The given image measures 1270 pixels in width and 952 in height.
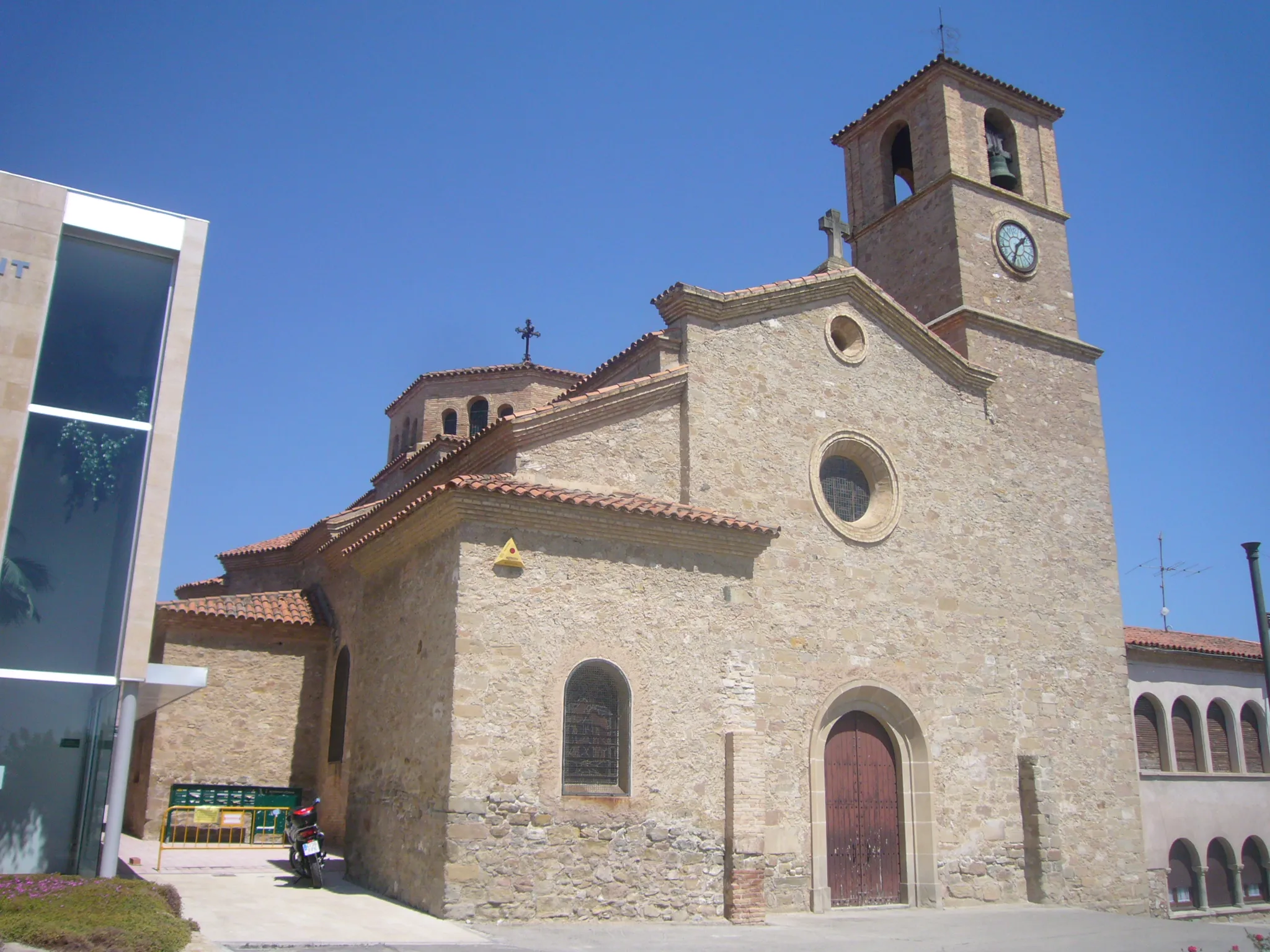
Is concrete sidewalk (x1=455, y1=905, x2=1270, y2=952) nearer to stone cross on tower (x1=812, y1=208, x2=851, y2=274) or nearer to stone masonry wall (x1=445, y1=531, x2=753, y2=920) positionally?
stone masonry wall (x1=445, y1=531, x2=753, y2=920)

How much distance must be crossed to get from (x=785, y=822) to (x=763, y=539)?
3.59 m

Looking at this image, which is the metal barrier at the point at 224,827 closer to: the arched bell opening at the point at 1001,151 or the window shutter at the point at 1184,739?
the window shutter at the point at 1184,739

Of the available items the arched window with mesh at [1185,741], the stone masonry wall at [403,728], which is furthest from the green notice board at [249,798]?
the arched window with mesh at [1185,741]

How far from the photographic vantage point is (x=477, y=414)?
86.5ft

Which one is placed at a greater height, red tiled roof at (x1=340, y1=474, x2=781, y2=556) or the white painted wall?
red tiled roof at (x1=340, y1=474, x2=781, y2=556)

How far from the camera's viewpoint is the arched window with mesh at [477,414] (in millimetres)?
26250

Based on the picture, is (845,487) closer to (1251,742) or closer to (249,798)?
(249,798)

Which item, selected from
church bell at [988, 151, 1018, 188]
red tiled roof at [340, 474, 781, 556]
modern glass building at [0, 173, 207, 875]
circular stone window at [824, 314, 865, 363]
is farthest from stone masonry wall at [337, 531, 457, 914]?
church bell at [988, 151, 1018, 188]

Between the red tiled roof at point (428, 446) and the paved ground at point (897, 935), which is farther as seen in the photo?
the red tiled roof at point (428, 446)

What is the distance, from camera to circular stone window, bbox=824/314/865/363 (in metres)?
16.0

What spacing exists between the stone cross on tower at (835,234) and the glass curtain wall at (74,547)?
33.1ft

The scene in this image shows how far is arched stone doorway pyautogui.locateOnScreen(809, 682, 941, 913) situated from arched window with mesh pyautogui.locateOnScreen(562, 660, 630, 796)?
2.94 metres

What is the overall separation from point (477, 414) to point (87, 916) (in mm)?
19306

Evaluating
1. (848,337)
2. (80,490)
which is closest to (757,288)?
(848,337)
